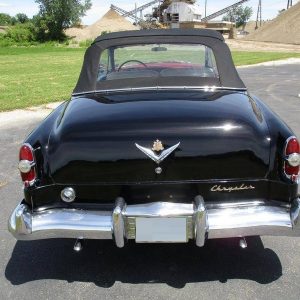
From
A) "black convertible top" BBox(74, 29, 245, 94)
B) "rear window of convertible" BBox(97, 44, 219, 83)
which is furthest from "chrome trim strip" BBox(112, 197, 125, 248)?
"rear window of convertible" BBox(97, 44, 219, 83)

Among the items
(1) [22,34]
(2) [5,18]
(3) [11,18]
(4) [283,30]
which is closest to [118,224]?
(4) [283,30]

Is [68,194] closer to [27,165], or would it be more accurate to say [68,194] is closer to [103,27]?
[27,165]

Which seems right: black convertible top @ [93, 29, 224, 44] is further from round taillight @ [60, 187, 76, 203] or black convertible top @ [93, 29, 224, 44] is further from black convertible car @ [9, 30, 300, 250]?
round taillight @ [60, 187, 76, 203]

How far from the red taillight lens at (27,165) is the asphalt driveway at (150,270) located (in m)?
0.71

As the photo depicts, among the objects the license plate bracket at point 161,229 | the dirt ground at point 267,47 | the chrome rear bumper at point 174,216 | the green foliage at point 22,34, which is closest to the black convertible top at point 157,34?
the chrome rear bumper at point 174,216

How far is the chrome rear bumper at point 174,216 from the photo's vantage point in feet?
8.54

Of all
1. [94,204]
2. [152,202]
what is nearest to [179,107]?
[152,202]

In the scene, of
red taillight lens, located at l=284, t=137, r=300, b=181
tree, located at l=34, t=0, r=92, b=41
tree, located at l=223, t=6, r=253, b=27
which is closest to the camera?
red taillight lens, located at l=284, t=137, r=300, b=181

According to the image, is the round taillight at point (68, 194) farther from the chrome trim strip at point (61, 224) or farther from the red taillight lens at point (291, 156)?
the red taillight lens at point (291, 156)

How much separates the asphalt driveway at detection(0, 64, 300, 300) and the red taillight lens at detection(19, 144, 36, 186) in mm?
708

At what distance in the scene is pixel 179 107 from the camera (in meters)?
3.00

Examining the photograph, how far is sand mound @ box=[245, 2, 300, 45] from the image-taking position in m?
58.4

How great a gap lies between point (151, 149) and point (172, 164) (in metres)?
0.17

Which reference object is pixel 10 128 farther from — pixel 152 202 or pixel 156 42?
pixel 152 202
